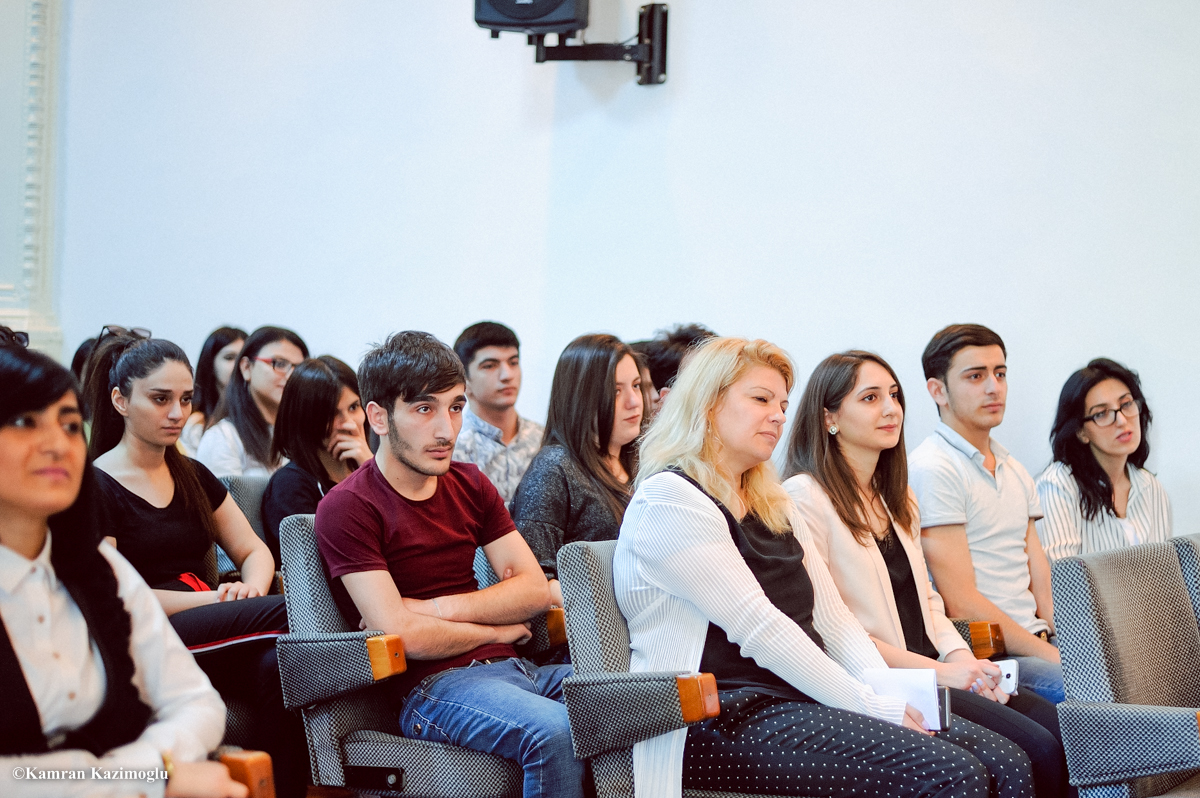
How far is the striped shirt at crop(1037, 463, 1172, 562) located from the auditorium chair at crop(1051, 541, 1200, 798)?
947 mm

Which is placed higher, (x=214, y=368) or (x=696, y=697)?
(x=214, y=368)

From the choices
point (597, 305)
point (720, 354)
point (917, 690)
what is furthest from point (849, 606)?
point (597, 305)

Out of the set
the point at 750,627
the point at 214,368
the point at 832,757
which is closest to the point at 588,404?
the point at 750,627

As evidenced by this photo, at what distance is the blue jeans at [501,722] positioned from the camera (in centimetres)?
199

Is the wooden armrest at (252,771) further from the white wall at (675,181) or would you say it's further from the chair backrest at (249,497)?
the white wall at (675,181)

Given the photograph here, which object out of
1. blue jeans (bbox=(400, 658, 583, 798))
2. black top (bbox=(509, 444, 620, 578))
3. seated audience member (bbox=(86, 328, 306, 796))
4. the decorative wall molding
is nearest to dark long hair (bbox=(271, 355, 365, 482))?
seated audience member (bbox=(86, 328, 306, 796))

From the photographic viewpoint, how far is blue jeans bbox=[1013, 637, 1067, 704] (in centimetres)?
256

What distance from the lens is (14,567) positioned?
1.32 meters

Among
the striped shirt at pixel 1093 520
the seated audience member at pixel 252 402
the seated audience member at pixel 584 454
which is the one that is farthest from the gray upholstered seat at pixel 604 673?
the seated audience member at pixel 252 402

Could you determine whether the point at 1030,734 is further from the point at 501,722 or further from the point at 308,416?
the point at 308,416

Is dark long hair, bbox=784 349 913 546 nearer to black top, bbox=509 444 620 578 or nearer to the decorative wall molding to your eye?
black top, bbox=509 444 620 578

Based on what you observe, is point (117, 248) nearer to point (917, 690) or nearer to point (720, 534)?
point (720, 534)

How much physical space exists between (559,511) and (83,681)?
1.59m

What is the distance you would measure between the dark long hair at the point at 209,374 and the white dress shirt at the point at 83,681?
9.47 feet
